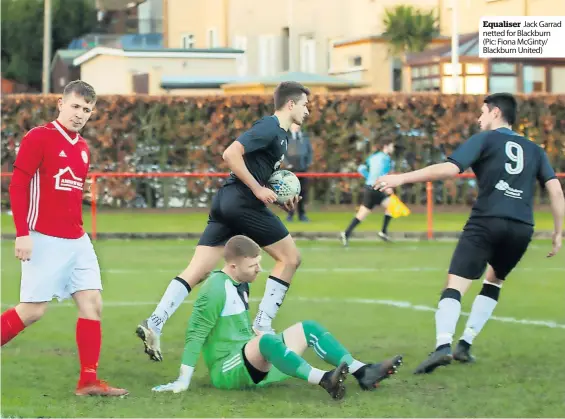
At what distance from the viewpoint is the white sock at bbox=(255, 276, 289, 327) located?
33.3 ft

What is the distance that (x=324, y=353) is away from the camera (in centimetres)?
842

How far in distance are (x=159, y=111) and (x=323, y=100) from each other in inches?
131

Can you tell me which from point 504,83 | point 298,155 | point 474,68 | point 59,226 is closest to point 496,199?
point 59,226

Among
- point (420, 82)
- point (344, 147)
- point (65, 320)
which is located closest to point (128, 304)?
point (65, 320)

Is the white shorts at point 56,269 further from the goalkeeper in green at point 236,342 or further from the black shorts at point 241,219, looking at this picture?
the black shorts at point 241,219

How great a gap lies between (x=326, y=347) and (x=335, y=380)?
394mm

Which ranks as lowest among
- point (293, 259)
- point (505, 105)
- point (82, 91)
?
point (293, 259)

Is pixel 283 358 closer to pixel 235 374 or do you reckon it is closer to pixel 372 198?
pixel 235 374

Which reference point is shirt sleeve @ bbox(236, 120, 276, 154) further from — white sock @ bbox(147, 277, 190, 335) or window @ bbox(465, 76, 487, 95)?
window @ bbox(465, 76, 487, 95)

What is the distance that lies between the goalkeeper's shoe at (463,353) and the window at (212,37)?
50.6 meters

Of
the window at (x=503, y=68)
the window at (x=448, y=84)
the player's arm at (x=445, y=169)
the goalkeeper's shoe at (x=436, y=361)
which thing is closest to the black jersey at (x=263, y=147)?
the player's arm at (x=445, y=169)

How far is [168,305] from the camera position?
953 centimetres

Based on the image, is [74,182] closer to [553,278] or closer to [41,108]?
[553,278]

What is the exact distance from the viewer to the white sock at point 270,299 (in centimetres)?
1015
